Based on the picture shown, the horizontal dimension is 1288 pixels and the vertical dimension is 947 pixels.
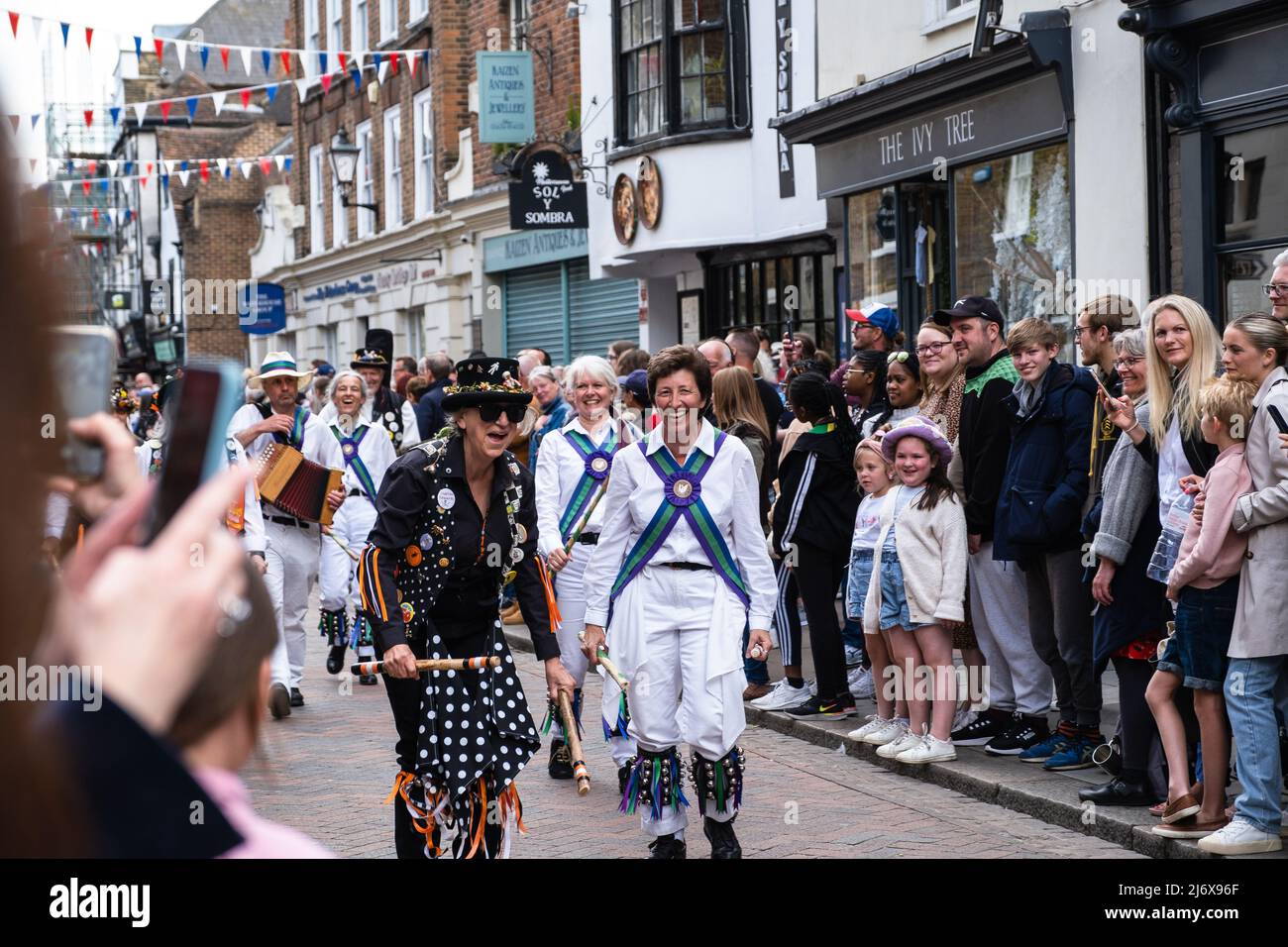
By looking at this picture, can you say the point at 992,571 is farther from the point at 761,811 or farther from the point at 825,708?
the point at 761,811

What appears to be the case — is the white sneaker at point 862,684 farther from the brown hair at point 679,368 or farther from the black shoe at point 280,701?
the brown hair at point 679,368

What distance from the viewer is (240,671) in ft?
3.78

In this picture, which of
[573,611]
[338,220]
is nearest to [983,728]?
[573,611]

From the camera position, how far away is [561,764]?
335 inches

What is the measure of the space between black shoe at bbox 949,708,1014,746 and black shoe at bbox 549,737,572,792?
79.8 inches

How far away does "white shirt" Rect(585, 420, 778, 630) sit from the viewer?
666 centimetres

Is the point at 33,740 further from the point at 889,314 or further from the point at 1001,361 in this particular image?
the point at 889,314

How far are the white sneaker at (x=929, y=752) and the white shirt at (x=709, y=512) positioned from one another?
1.95m

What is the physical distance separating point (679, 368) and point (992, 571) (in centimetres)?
257

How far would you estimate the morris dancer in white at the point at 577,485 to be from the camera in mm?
8688

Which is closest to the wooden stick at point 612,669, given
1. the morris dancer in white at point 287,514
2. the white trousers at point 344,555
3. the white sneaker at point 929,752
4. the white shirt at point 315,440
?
the white sneaker at point 929,752
